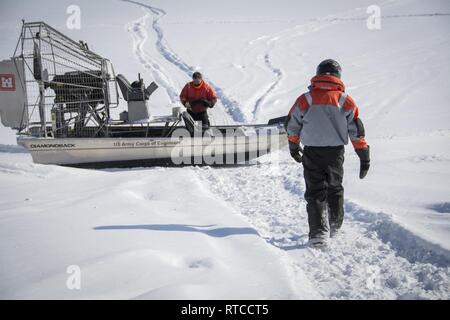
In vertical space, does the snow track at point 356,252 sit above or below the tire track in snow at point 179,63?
below

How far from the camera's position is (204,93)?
706 cm

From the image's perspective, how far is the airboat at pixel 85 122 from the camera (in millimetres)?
5953

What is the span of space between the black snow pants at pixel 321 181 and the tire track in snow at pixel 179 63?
623cm

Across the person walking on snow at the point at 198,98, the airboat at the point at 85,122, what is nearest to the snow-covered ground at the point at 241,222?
the airboat at the point at 85,122

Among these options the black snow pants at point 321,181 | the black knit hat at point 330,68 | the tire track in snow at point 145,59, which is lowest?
the black snow pants at point 321,181

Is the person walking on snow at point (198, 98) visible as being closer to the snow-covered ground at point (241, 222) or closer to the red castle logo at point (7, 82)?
the snow-covered ground at point (241, 222)

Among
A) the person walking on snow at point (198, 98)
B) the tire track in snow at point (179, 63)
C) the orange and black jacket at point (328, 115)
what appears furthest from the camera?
the tire track in snow at point (179, 63)

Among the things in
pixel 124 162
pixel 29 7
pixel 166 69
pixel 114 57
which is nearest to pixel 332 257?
pixel 124 162

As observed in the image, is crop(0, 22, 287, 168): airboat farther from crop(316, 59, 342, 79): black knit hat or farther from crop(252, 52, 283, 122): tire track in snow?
crop(316, 59, 342, 79): black knit hat

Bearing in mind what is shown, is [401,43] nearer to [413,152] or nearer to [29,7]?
[413,152]

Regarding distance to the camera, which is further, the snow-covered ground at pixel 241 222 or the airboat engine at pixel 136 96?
the airboat engine at pixel 136 96

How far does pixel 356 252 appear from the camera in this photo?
3078mm

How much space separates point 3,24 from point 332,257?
27449 mm

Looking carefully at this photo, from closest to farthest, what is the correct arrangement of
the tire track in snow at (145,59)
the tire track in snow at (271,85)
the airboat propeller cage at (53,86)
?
the airboat propeller cage at (53,86) → the tire track in snow at (271,85) → the tire track in snow at (145,59)
